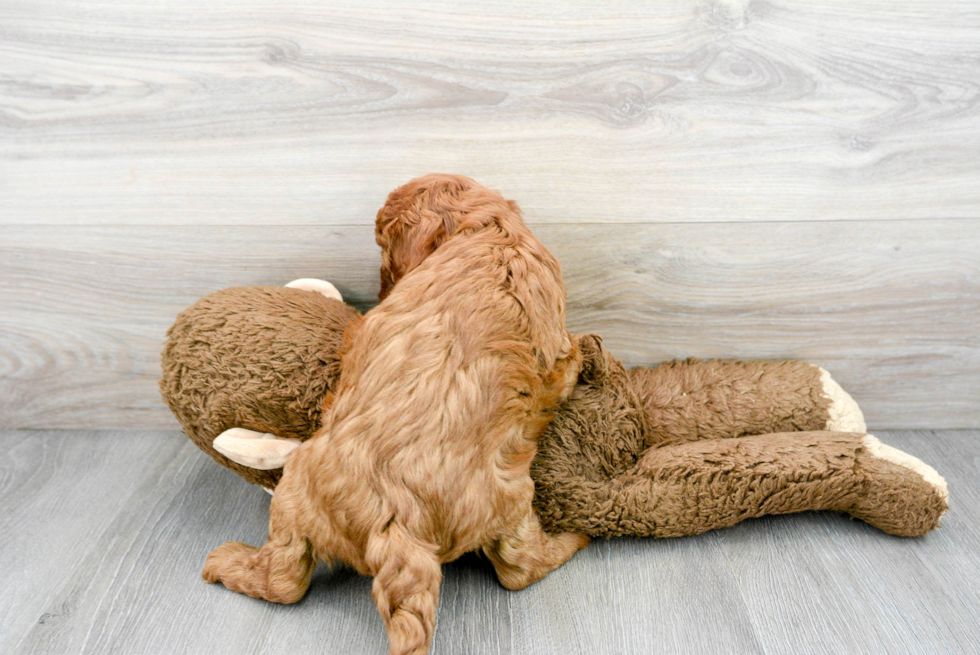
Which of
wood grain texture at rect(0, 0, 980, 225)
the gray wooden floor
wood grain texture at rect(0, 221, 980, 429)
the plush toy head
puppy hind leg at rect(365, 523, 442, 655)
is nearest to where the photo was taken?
puppy hind leg at rect(365, 523, 442, 655)

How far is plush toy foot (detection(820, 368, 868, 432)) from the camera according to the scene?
1273 mm

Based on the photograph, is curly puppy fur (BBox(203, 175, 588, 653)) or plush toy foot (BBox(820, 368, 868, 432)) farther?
plush toy foot (BBox(820, 368, 868, 432))

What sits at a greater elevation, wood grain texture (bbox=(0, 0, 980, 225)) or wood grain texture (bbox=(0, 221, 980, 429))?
wood grain texture (bbox=(0, 0, 980, 225))

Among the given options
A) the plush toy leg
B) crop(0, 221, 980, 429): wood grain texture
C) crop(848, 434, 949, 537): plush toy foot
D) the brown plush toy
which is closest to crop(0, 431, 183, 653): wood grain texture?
crop(0, 221, 980, 429): wood grain texture

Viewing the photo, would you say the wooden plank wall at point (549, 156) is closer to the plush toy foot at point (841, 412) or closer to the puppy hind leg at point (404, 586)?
the plush toy foot at point (841, 412)

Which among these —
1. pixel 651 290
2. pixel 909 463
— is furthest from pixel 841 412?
pixel 651 290

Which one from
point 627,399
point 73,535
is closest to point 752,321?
point 627,399

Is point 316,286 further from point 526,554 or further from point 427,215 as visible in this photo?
point 526,554

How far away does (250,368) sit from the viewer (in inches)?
43.1

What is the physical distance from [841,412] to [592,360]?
514mm

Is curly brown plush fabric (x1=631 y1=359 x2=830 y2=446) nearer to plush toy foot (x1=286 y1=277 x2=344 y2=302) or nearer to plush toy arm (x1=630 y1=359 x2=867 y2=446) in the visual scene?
plush toy arm (x1=630 y1=359 x2=867 y2=446)

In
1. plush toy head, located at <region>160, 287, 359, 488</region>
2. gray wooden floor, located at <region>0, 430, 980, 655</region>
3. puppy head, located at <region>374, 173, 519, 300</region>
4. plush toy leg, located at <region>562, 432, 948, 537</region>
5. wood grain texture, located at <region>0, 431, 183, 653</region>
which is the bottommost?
wood grain texture, located at <region>0, 431, 183, 653</region>

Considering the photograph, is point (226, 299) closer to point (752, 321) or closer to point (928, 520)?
point (752, 321)

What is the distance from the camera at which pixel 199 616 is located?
103 cm
